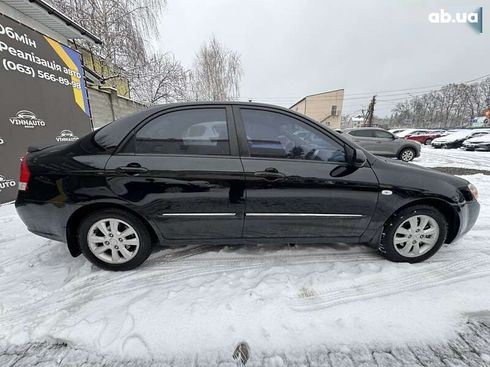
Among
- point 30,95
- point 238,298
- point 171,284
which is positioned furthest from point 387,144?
point 30,95

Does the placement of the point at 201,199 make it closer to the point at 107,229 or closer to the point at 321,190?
the point at 107,229

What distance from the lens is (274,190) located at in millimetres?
2164

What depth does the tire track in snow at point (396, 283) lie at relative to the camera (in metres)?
1.97

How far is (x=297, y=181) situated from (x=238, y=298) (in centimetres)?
113

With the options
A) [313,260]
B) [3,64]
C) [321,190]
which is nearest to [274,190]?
[321,190]

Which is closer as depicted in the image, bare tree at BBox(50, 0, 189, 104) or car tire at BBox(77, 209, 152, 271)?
car tire at BBox(77, 209, 152, 271)

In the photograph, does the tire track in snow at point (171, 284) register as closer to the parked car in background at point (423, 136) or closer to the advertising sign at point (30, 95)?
the advertising sign at point (30, 95)

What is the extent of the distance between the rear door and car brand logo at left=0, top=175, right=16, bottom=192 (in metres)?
3.88

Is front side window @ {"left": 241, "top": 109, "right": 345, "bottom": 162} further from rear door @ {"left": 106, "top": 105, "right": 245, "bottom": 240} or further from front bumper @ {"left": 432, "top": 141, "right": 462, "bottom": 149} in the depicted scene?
front bumper @ {"left": 432, "top": 141, "right": 462, "bottom": 149}

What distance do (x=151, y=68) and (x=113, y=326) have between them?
16.8 metres

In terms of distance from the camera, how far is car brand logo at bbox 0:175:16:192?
4291 millimetres

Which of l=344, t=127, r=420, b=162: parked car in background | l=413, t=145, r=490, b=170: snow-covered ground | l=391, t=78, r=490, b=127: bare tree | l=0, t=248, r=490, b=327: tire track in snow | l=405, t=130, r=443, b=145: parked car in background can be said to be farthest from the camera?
l=391, t=78, r=490, b=127: bare tree

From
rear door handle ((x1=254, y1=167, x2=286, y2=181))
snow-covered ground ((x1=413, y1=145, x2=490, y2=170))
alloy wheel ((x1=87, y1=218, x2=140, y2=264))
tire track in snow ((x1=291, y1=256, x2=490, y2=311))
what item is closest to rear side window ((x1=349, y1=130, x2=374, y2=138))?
snow-covered ground ((x1=413, y1=145, x2=490, y2=170))

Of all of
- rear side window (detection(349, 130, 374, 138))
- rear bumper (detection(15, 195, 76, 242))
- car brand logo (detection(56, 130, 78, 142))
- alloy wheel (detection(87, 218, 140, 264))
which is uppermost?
car brand logo (detection(56, 130, 78, 142))
